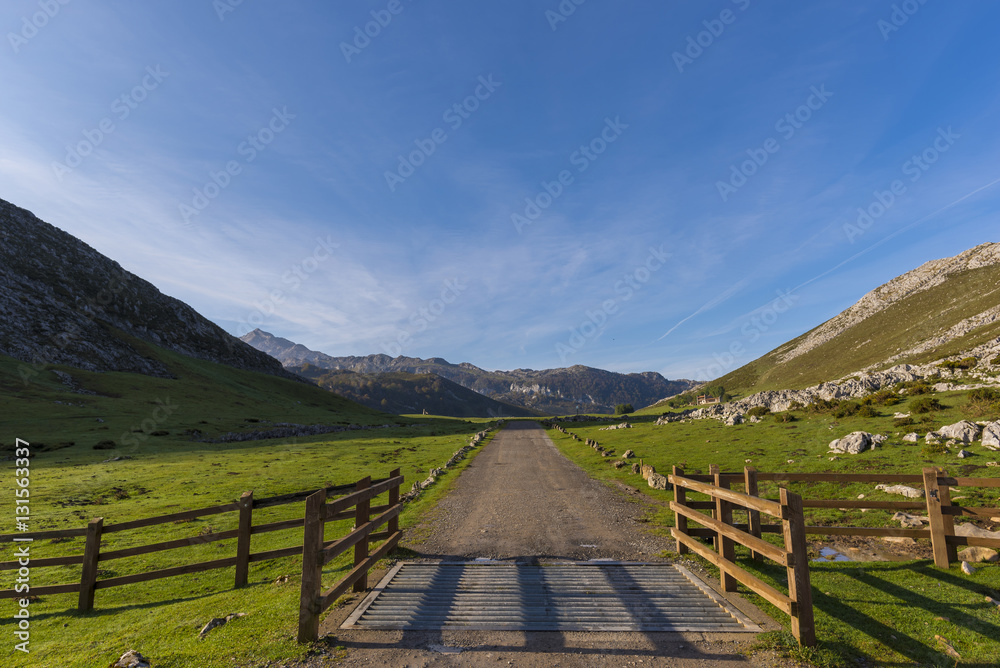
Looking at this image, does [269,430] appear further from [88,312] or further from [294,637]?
[88,312]

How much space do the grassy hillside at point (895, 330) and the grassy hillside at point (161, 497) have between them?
297 feet

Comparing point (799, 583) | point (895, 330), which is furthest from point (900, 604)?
point (895, 330)

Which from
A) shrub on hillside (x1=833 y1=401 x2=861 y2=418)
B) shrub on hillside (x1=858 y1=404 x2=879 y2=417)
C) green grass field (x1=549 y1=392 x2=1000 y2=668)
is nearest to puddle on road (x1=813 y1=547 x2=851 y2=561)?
green grass field (x1=549 y1=392 x2=1000 y2=668)

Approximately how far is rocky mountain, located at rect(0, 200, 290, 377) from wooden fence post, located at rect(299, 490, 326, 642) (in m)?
96.4

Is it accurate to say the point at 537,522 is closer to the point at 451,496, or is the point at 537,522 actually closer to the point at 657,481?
the point at 451,496

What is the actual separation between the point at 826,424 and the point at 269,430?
63.9 m

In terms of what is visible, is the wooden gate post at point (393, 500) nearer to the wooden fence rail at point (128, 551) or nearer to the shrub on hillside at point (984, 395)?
the wooden fence rail at point (128, 551)

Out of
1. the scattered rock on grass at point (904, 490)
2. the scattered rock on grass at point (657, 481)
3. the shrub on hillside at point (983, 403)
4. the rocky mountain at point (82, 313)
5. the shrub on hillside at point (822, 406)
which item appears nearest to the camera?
the scattered rock on grass at point (904, 490)

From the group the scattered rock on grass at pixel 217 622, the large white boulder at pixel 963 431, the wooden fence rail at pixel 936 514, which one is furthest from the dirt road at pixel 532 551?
the large white boulder at pixel 963 431

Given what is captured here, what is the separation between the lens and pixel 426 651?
6707 mm

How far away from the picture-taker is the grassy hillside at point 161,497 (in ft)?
25.3

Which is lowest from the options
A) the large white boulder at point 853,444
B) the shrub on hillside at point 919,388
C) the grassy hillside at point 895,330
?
the large white boulder at point 853,444

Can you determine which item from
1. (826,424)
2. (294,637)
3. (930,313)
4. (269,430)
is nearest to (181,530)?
(294,637)

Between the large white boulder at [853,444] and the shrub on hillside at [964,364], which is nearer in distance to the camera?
the large white boulder at [853,444]
